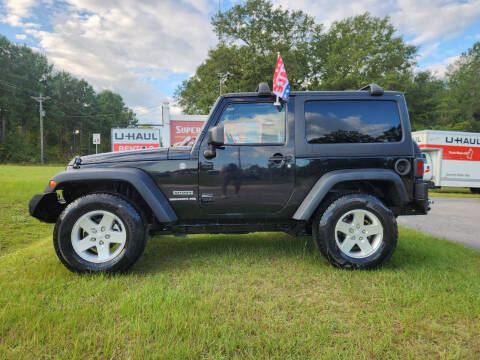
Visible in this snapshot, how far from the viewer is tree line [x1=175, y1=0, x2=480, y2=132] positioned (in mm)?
27078

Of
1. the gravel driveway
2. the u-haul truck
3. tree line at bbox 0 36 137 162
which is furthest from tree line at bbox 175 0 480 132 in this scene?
tree line at bbox 0 36 137 162

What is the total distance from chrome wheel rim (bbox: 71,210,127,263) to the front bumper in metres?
0.46

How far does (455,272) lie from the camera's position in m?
2.76

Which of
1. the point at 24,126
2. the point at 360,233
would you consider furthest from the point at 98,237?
the point at 24,126

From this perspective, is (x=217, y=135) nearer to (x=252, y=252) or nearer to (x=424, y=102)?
(x=252, y=252)

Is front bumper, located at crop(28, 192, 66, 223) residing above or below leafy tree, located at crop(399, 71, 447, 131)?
below

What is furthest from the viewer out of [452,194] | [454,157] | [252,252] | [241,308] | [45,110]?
[45,110]

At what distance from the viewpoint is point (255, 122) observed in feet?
10.0

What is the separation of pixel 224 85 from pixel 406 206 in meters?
27.0

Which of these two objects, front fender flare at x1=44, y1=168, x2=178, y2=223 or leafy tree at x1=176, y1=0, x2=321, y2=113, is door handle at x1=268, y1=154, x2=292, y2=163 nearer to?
front fender flare at x1=44, y1=168, x2=178, y2=223

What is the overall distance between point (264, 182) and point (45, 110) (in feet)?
185

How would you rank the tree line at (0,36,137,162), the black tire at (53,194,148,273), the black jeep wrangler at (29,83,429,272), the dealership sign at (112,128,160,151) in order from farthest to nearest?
the tree line at (0,36,137,162) → the dealership sign at (112,128,160,151) → the black jeep wrangler at (29,83,429,272) → the black tire at (53,194,148,273)

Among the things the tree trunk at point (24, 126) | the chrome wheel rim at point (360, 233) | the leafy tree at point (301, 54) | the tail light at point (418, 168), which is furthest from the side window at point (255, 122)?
the tree trunk at point (24, 126)

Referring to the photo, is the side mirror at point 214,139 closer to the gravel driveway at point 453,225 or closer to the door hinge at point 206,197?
the door hinge at point 206,197
